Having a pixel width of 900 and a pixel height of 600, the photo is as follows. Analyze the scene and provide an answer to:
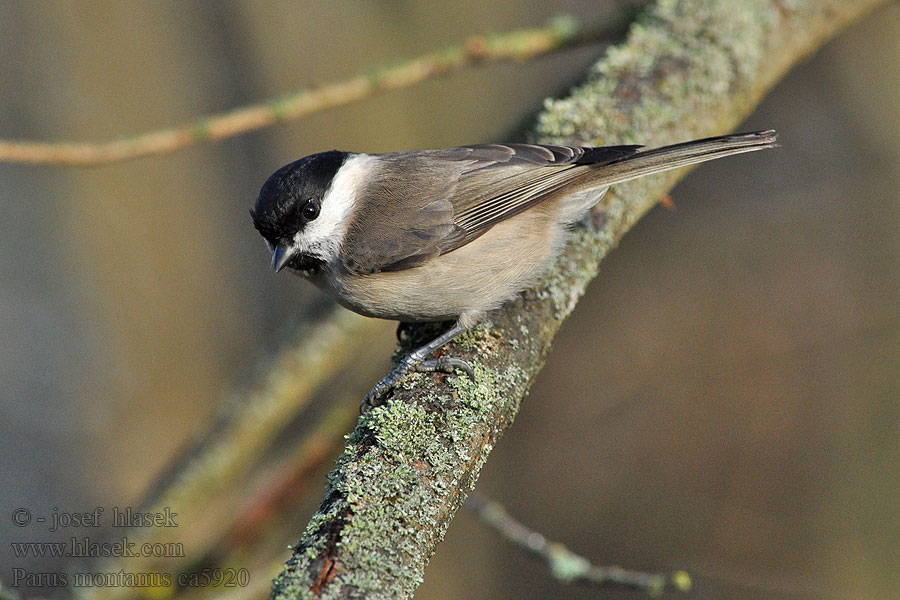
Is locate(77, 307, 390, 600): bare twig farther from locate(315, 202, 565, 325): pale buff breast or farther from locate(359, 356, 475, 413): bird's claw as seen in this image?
locate(359, 356, 475, 413): bird's claw

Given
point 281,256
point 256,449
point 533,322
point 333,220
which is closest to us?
point 533,322

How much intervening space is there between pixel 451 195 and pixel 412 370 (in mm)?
1029

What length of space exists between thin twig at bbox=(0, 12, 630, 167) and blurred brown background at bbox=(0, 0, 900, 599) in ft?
9.31

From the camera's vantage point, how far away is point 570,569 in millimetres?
3076

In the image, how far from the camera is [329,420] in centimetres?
394

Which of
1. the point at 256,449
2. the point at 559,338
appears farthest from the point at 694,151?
the point at 559,338

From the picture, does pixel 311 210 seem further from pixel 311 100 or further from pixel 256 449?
pixel 256 449

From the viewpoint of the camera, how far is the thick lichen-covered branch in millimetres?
1900

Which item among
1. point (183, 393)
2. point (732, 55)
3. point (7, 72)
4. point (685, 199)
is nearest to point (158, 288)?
point (183, 393)

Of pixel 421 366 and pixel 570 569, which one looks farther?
pixel 570 569

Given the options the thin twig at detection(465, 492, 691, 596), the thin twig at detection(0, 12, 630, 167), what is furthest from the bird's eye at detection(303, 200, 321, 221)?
the thin twig at detection(465, 492, 691, 596)

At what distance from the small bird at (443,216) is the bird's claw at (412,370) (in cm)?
27

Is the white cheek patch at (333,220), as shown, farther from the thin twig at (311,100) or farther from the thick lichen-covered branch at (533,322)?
the thick lichen-covered branch at (533,322)

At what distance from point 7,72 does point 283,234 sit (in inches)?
221
